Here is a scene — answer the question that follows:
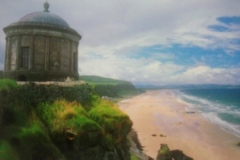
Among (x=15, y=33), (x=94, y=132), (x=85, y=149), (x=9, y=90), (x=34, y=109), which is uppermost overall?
(x=15, y=33)

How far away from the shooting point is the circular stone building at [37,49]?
2122cm

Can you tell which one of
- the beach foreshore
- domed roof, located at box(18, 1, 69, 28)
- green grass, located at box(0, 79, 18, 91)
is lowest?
the beach foreshore

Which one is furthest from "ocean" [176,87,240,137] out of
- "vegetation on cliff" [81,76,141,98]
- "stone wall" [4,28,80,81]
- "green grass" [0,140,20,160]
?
"green grass" [0,140,20,160]

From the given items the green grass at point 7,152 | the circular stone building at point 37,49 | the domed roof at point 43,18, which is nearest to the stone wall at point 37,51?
the circular stone building at point 37,49

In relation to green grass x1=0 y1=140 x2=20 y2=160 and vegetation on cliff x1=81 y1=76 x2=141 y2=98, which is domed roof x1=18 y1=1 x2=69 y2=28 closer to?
green grass x1=0 y1=140 x2=20 y2=160

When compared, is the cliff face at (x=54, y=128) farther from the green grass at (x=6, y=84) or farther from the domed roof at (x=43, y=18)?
the domed roof at (x=43, y=18)

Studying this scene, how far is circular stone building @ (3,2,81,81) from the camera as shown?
21.2 metres

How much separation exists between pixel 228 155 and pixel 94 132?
21664 mm

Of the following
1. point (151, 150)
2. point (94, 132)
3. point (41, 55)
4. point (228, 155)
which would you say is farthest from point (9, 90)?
point (228, 155)

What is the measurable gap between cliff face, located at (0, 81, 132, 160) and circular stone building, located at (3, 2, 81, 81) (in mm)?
7952

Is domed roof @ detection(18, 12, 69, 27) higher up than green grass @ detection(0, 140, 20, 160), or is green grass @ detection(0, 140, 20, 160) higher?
domed roof @ detection(18, 12, 69, 27)

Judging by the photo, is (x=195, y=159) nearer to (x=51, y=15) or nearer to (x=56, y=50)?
(x=56, y=50)

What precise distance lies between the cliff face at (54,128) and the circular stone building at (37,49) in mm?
7952

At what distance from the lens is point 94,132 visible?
11.9 m
